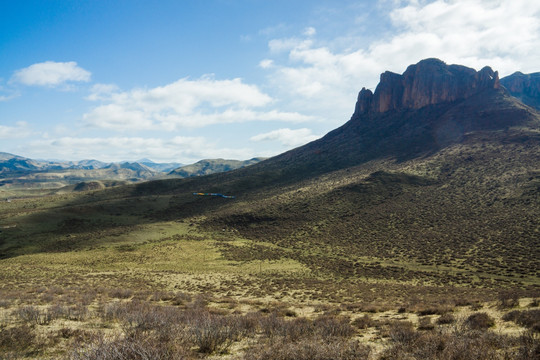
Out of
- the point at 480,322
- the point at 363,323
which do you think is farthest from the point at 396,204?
the point at 363,323

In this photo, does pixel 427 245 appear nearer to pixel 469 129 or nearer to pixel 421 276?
pixel 421 276

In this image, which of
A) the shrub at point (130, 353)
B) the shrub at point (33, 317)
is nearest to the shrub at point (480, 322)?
the shrub at point (130, 353)

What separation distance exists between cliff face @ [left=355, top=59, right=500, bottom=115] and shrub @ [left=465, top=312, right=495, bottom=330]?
13421cm

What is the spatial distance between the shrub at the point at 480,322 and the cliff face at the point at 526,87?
192 metres

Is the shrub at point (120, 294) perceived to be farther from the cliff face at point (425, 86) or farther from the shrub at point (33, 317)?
the cliff face at point (425, 86)

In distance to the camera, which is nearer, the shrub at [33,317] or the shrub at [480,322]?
the shrub at [480,322]

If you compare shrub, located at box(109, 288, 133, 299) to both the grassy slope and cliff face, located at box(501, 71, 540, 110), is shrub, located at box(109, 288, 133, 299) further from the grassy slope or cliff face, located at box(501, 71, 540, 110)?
cliff face, located at box(501, 71, 540, 110)

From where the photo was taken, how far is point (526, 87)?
157 m

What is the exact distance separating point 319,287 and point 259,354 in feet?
66.2

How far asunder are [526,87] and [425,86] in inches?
3268

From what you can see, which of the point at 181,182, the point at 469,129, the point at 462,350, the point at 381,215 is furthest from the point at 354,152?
the point at 462,350

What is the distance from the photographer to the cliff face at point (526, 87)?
491 feet

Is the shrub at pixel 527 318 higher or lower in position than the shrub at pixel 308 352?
lower

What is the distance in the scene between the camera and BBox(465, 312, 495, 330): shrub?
10.0 meters
